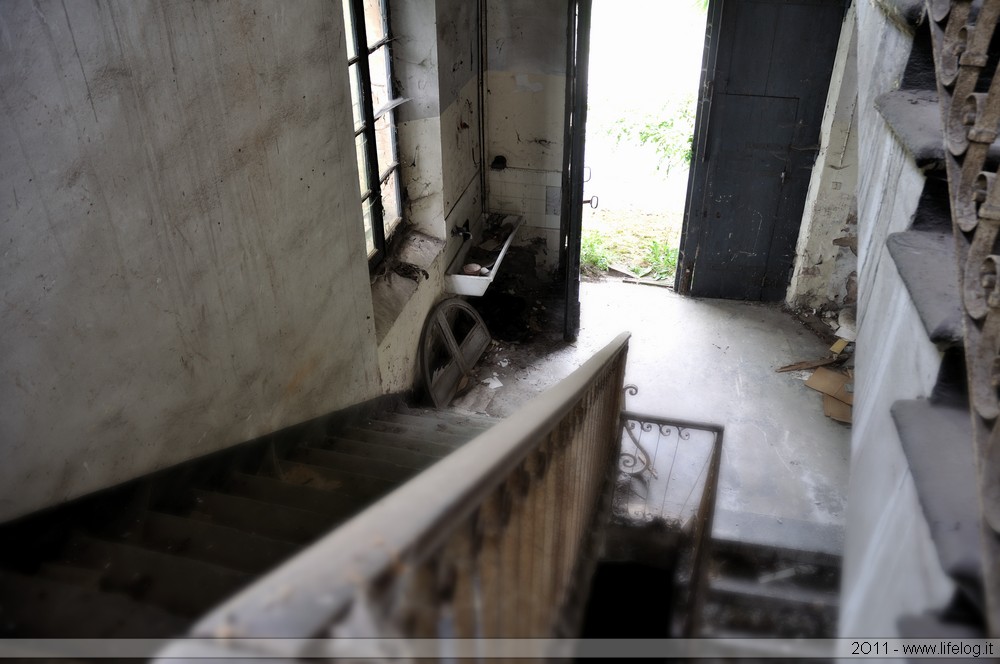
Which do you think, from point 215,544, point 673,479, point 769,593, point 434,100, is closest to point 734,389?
point 673,479

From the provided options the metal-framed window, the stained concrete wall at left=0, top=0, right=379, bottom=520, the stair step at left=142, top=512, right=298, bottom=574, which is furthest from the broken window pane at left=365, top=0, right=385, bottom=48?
the stair step at left=142, top=512, right=298, bottom=574

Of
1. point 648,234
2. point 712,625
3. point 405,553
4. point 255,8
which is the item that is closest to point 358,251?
point 255,8

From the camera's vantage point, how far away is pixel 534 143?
→ 5715 mm

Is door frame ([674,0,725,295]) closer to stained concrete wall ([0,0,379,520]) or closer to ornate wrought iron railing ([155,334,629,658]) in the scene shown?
stained concrete wall ([0,0,379,520])

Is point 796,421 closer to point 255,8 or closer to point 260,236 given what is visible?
point 260,236

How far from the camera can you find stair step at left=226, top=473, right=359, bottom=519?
2.26 m

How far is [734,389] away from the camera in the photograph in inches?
200

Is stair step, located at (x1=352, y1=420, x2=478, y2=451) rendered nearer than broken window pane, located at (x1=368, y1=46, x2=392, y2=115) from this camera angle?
Yes

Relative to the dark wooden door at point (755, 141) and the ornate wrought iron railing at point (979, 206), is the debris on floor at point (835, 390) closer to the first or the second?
the dark wooden door at point (755, 141)

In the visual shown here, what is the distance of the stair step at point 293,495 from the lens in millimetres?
2257

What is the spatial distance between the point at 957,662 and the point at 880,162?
146cm

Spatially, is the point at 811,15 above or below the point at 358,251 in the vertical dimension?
above

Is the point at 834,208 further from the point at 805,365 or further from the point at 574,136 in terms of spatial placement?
the point at 574,136

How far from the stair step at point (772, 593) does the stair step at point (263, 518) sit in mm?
1696
